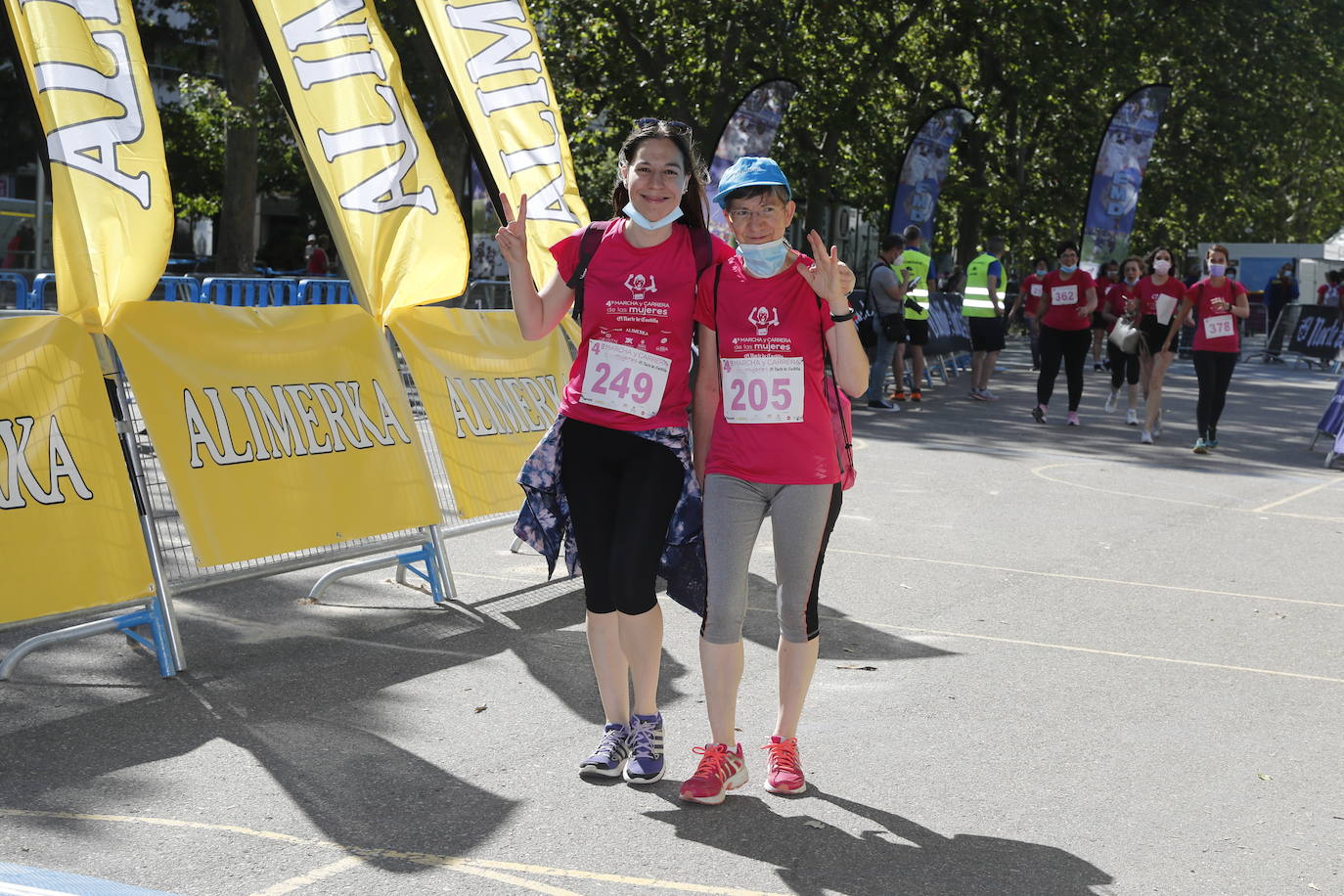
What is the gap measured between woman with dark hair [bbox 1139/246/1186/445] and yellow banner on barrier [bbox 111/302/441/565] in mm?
9766

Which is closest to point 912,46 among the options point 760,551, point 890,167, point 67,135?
point 890,167

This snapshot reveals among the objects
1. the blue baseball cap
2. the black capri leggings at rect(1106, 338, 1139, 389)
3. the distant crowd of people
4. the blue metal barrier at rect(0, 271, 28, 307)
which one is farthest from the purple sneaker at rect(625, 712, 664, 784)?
the black capri leggings at rect(1106, 338, 1139, 389)

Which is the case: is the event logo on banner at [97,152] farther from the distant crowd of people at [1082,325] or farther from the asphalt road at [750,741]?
the distant crowd of people at [1082,325]

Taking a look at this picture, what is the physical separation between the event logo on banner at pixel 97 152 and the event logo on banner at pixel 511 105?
7.29 feet

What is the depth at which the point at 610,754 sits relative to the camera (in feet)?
15.6

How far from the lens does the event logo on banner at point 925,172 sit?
24.3 m

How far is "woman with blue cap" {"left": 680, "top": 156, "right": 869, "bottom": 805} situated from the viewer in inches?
175

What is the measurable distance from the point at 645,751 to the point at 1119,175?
25.0 meters

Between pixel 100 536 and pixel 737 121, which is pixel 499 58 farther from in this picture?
pixel 737 121

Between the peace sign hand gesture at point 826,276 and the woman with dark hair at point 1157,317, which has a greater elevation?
the peace sign hand gesture at point 826,276

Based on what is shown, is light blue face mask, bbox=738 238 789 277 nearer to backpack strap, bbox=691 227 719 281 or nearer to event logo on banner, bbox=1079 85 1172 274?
backpack strap, bbox=691 227 719 281

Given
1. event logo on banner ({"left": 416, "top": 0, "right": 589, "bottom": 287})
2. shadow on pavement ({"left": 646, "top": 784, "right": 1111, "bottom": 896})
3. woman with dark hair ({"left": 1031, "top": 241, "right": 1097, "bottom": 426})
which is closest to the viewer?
shadow on pavement ({"left": 646, "top": 784, "right": 1111, "bottom": 896})

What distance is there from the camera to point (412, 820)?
4.35 meters

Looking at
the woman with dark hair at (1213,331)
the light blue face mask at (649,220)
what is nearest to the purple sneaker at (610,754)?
the light blue face mask at (649,220)
